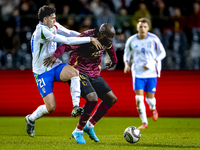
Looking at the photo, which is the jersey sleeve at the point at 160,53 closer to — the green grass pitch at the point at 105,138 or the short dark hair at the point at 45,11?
the green grass pitch at the point at 105,138

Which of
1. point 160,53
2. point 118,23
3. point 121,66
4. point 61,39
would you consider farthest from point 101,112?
point 118,23

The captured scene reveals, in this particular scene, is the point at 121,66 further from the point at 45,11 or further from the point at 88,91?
the point at 45,11

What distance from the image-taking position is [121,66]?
993cm

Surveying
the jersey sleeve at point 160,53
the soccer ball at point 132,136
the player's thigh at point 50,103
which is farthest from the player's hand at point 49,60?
the jersey sleeve at point 160,53

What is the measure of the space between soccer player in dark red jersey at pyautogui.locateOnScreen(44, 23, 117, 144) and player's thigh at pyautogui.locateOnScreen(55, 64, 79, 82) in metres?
0.21

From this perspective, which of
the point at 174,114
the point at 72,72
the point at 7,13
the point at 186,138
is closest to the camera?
the point at 72,72

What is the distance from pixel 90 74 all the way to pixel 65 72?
0.48 metres

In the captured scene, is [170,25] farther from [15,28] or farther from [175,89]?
[15,28]

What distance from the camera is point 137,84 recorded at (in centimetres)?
761

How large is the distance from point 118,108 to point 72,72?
486 centimetres

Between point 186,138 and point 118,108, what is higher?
point 186,138

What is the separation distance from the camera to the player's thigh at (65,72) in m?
5.22

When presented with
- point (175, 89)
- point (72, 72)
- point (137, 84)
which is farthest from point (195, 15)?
point (72, 72)

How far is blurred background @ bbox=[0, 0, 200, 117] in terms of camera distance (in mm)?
9797
